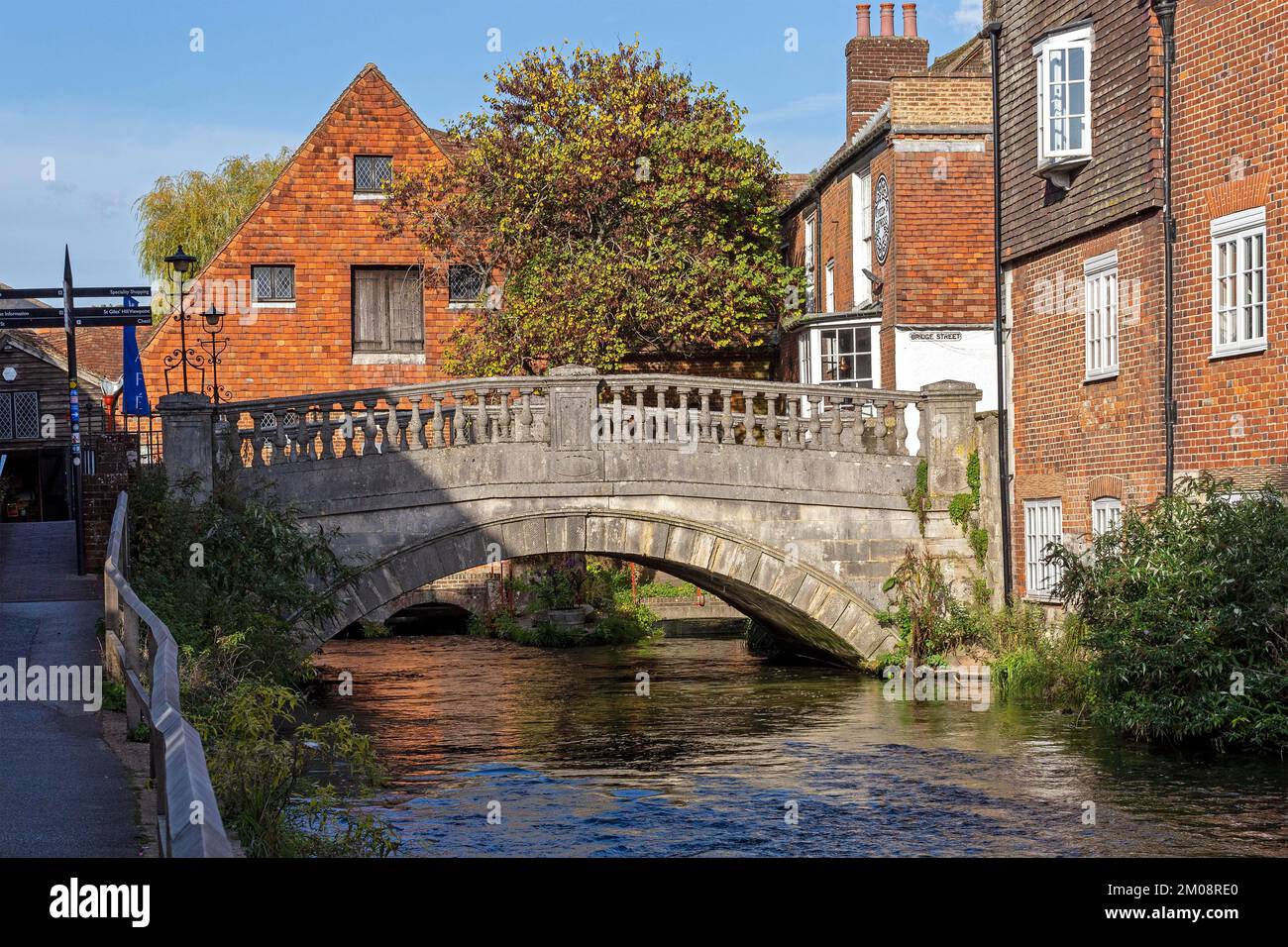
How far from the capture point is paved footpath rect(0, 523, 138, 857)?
809 cm

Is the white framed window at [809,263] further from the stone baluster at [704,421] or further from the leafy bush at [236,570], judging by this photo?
the leafy bush at [236,570]

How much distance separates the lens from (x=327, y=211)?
104 feet

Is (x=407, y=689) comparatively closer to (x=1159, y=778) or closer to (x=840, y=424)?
(x=840, y=424)

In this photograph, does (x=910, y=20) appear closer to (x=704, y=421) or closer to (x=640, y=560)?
(x=704, y=421)

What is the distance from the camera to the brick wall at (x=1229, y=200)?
50.8 feet

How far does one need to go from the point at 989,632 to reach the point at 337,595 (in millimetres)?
8404

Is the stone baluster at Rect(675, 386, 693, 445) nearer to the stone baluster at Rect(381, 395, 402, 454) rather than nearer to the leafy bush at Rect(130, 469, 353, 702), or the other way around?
the stone baluster at Rect(381, 395, 402, 454)

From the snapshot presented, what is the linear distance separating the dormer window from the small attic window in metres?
16.0

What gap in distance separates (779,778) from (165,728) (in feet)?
30.3

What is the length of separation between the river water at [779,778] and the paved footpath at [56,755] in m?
2.66

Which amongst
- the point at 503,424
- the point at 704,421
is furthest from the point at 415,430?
the point at 704,421

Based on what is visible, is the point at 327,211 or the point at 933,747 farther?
the point at 327,211
